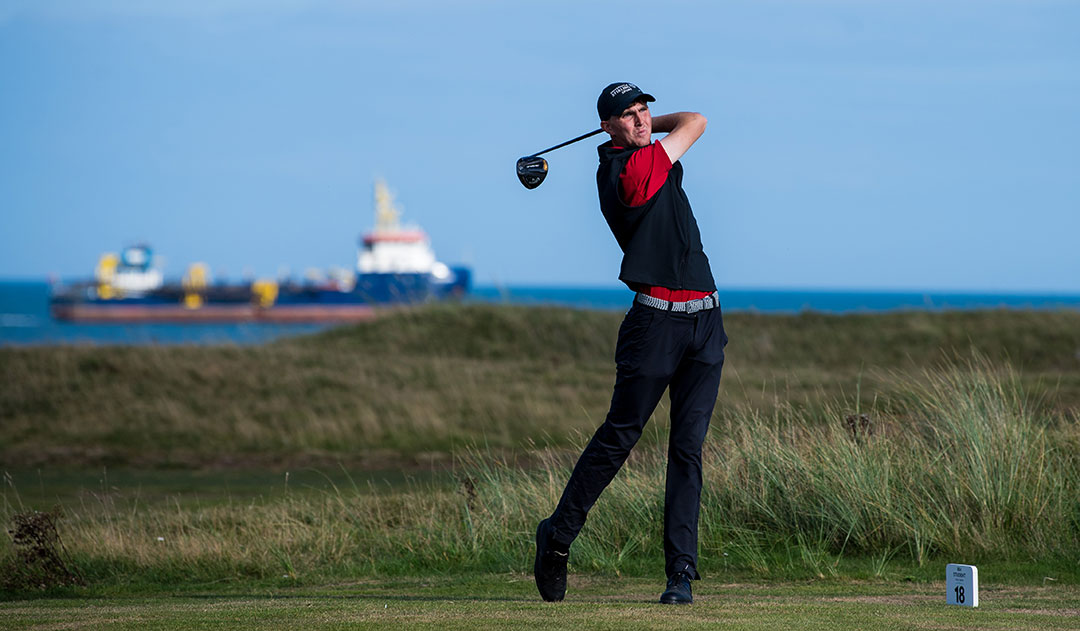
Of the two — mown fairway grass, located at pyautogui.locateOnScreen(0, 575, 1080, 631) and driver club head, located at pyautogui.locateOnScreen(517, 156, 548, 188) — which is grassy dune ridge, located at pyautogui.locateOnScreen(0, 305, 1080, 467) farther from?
driver club head, located at pyautogui.locateOnScreen(517, 156, 548, 188)

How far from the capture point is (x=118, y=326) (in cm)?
9500

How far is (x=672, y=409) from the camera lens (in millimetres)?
5957

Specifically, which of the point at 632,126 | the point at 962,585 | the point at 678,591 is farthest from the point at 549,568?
the point at 632,126

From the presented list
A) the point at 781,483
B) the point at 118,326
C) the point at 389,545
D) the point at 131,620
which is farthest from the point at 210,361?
the point at 118,326

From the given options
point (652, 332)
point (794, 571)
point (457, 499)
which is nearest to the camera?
point (652, 332)

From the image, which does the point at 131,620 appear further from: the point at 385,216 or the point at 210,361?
the point at 385,216

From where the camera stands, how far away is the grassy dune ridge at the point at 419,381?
64.7 feet

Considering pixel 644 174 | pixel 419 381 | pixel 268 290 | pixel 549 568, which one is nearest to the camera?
pixel 644 174

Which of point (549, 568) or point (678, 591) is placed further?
point (549, 568)

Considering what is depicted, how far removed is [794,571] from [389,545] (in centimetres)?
328

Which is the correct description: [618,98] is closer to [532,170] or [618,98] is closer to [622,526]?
[532,170]

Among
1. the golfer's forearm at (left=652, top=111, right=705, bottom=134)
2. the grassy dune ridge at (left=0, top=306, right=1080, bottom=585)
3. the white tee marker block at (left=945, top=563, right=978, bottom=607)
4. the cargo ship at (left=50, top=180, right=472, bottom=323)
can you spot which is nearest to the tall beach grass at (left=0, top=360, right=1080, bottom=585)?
the grassy dune ridge at (left=0, top=306, right=1080, bottom=585)

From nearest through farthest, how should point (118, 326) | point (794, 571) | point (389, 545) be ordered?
point (794, 571)
point (389, 545)
point (118, 326)

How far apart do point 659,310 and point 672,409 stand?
55 cm
